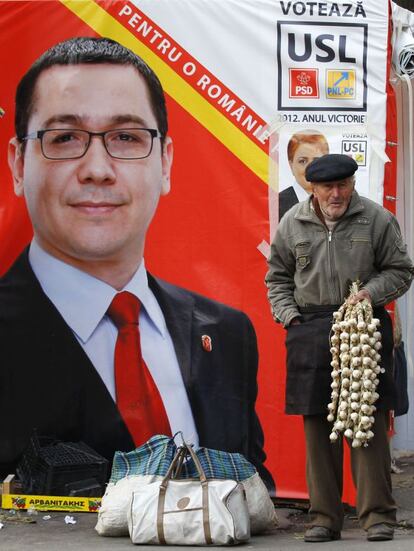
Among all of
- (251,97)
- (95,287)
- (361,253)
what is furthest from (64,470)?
(251,97)

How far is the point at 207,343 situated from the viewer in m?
7.41

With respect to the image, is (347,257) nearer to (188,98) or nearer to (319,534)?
(319,534)

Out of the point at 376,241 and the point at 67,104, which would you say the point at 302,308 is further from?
the point at 67,104

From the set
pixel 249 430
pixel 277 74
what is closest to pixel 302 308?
pixel 249 430

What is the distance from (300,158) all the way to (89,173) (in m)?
→ 1.33

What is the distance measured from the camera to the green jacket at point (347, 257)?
6.38m

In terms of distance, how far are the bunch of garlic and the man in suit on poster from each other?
118 cm

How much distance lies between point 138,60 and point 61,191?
954mm

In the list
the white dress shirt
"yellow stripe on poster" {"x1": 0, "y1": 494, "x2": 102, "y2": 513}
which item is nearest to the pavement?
"yellow stripe on poster" {"x1": 0, "y1": 494, "x2": 102, "y2": 513}

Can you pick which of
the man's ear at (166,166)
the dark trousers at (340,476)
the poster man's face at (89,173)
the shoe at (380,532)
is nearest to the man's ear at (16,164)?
the poster man's face at (89,173)

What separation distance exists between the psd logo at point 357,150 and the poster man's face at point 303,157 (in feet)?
0.41

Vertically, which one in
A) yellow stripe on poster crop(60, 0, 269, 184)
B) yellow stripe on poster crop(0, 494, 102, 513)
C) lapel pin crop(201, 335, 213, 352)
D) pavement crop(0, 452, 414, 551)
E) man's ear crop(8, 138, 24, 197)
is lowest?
pavement crop(0, 452, 414, 551)

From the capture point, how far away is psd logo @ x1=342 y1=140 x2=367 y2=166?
7258 millimetres

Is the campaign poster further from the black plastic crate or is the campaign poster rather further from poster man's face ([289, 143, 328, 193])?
the black plastic crate
